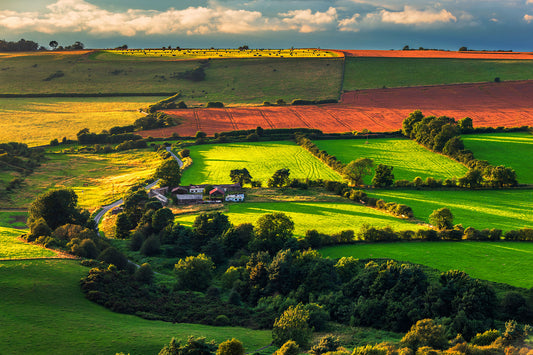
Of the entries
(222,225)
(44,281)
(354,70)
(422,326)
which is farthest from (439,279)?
(354,70)

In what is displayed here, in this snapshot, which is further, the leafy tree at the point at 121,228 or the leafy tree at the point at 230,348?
the leafy tree at the point at 121,228

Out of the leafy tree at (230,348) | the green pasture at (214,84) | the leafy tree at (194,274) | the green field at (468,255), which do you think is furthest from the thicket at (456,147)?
the leafy tree at (230,348)

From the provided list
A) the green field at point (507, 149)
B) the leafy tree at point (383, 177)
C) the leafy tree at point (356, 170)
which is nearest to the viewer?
the leafy tree at point (383, 177)

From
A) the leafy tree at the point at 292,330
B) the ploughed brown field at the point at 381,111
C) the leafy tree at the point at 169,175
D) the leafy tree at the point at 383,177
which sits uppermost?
the ploughed brown field at the point at 381,111

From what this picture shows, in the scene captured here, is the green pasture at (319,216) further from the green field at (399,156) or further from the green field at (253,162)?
the green field at (399,156)

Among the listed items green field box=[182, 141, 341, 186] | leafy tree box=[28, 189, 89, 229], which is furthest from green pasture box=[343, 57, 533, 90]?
leafy tree box=[28, 189, 89, 229]

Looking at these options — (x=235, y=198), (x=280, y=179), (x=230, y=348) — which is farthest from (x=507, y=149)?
(x=230, y=348)
